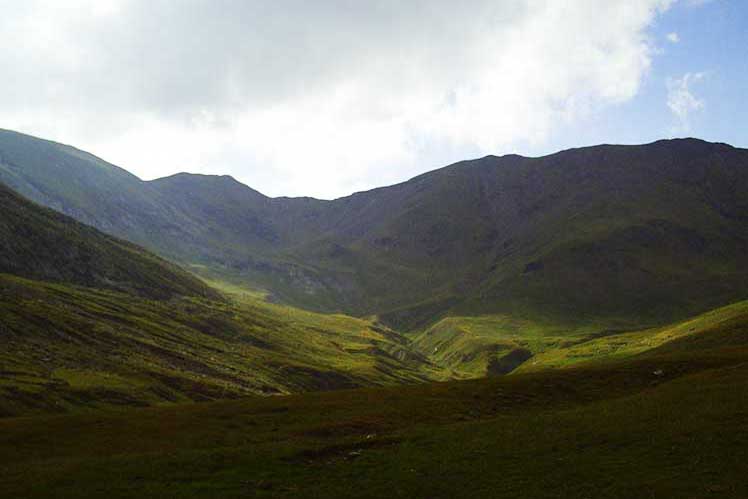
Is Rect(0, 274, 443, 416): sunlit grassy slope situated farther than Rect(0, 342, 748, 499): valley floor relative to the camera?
Yes

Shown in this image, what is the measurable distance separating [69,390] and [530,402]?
248 feet

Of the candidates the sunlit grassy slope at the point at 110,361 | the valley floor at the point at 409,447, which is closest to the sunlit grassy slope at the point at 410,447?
the valley floor at the point at 409,447

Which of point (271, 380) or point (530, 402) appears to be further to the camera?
point (271, 380)

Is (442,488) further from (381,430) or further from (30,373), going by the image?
(30,373)

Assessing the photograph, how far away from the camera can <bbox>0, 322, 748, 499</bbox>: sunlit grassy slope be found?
1329 inches

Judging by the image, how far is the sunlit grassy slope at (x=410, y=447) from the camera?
33750 mm

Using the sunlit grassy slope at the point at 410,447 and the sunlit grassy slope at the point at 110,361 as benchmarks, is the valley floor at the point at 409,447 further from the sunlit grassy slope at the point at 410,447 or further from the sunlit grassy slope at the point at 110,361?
the sunlit grassy slope at the point at 110,361

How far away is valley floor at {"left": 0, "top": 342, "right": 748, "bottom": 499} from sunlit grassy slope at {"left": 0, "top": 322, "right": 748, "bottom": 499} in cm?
15

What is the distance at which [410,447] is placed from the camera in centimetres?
4525

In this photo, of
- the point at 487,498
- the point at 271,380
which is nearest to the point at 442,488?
the point at 487,498

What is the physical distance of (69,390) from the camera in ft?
321

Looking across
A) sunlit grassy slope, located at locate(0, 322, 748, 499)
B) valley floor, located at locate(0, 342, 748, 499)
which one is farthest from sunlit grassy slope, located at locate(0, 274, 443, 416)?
sunlit grassy slope, located at locate(0, 322, 748, 499)

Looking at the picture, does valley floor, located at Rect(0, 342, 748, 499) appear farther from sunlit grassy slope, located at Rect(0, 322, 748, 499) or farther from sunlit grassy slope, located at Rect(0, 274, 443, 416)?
sunlit grassy slope, located at Rect(0, 274, 443, 416)

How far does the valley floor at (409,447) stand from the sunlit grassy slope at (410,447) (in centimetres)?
15
